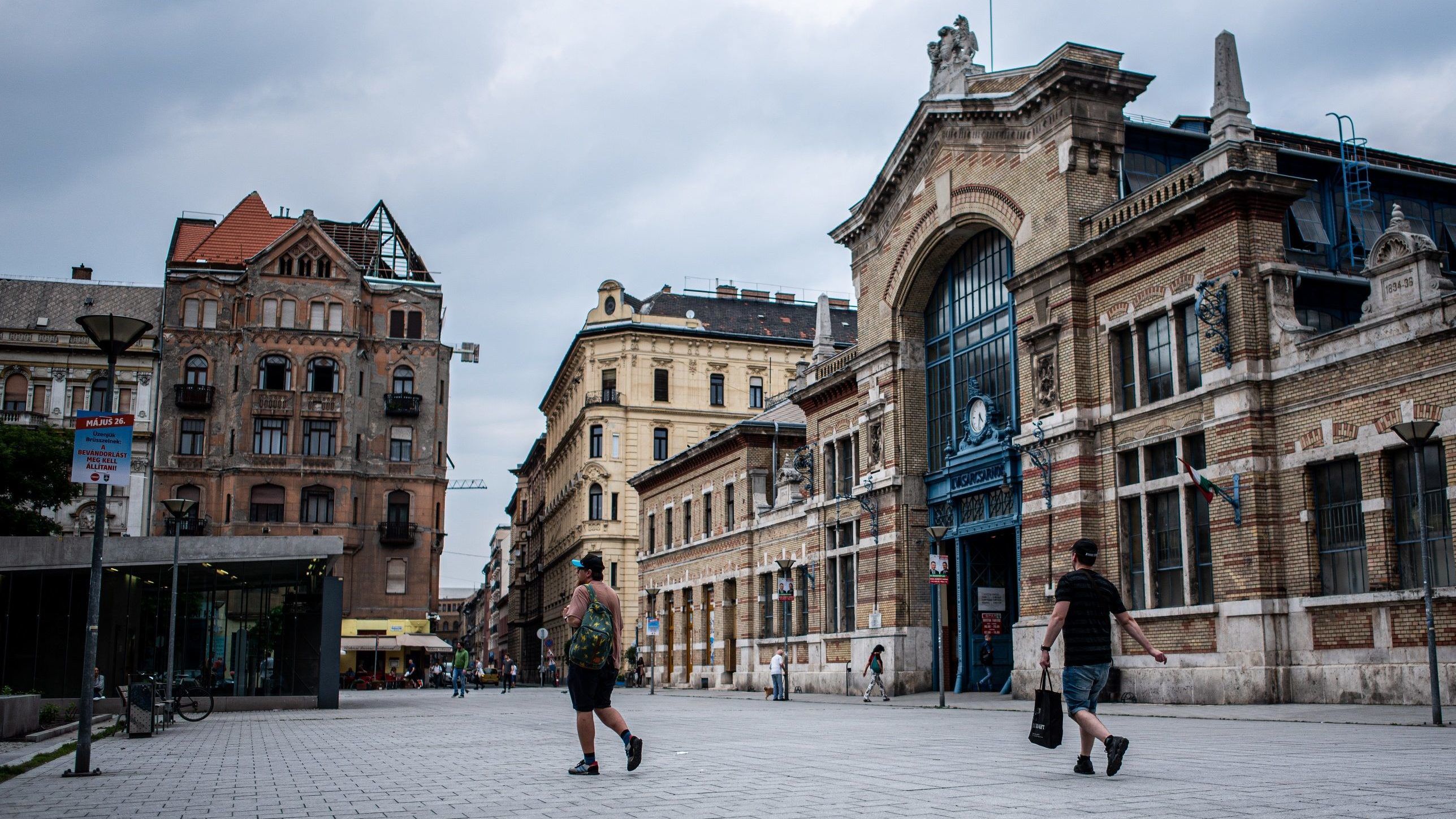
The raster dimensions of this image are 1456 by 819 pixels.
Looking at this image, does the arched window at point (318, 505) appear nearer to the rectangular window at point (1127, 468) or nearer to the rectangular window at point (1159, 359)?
the rectangular window at point (1127, 468)

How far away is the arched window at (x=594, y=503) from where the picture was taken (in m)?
66.9

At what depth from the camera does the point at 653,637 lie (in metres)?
45.7

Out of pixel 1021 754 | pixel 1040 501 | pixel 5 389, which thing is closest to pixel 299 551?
pixel 1040 501

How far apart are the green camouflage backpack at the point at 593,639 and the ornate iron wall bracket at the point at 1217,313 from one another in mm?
15975

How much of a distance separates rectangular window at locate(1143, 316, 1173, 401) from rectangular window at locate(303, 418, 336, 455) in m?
48.3

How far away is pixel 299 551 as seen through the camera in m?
29.4

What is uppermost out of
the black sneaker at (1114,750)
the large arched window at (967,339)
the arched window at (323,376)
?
the arched window at (323,376)

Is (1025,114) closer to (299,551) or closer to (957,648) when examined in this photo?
(957,648)

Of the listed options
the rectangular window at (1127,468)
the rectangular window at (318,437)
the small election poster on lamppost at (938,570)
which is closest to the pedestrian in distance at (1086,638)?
the rectangular window at (1127,468)

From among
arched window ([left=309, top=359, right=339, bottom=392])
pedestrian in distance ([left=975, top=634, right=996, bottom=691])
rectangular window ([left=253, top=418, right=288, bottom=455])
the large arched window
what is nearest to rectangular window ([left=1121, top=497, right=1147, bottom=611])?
the large arched window

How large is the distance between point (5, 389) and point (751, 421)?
39.6 metres

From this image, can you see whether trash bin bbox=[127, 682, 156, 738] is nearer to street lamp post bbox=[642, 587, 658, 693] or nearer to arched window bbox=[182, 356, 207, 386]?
street lamp post bbox=[642, 587, 658, 693]

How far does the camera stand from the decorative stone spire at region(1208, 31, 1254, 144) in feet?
76.8

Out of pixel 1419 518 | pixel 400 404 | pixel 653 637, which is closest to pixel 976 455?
pixel 1419 518
